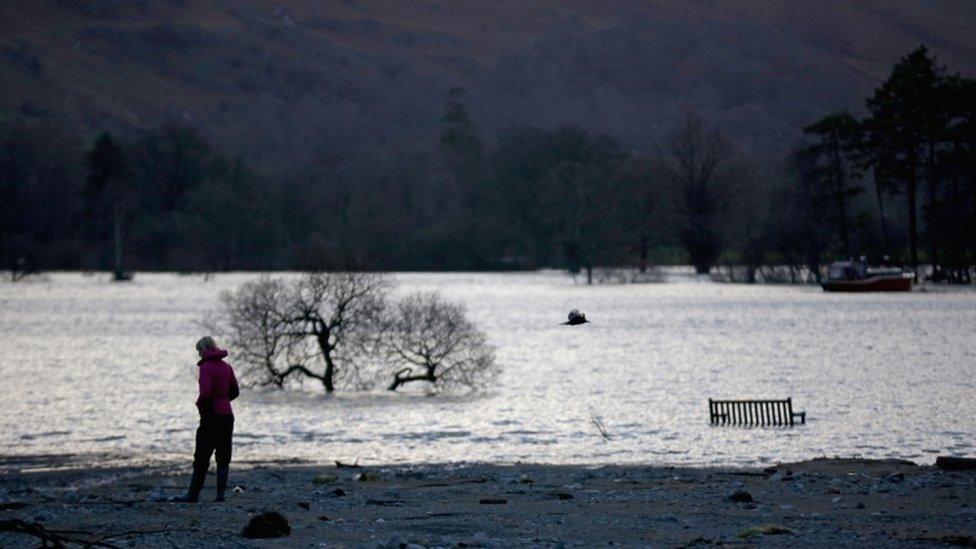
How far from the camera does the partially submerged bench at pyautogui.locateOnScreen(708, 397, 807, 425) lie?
3759 centimetres

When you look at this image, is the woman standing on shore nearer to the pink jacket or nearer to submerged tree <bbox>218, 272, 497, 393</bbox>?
the pink jacket

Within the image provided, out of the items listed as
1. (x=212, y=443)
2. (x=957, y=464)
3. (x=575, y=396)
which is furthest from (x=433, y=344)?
(x=212, y=443)

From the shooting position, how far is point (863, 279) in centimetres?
12419

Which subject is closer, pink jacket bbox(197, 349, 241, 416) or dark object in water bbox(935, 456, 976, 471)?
pink jacket bbox(197, 349, 241, 416)

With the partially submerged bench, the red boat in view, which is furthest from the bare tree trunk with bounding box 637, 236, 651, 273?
the partially submerged bench

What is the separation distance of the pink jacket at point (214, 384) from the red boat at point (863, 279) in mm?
108462

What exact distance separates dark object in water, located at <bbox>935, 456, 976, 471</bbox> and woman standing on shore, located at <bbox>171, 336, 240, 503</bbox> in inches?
503

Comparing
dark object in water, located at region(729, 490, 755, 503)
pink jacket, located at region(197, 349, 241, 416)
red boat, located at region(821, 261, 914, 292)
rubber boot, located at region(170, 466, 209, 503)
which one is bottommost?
dark object in water, located at region(729, 490, 755, 503)

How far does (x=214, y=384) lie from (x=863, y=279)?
109980 millimetres

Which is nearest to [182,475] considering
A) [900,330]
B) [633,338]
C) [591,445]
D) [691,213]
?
[591,445]

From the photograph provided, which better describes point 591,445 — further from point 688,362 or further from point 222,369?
point 688,362

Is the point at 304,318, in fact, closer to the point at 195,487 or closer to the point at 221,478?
the point at 221,478

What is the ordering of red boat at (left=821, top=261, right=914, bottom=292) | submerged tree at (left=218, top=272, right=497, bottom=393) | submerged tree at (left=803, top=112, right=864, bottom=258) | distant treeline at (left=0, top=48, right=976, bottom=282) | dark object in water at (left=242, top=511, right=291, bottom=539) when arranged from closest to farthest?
dark object in water at (left=242, top=511, right=291, bottom=539), submerged tree at (left=218, top=272, right=497, bottom=393), submerged tree at (left=803, top=112, right=864, bottom=258), red boat at (left=821, top=261, right=914, bottom=292), distant treeline at (left=0, top=48, right=976, bottom=282)

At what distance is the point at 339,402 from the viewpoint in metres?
44.9
